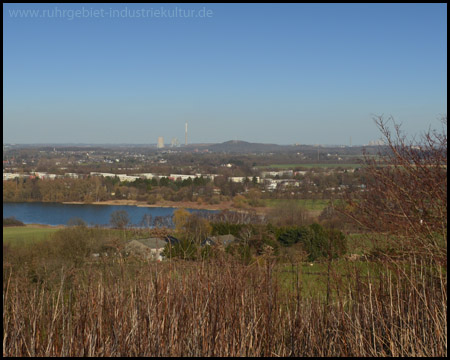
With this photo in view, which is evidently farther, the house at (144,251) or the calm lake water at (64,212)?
the calm lake water at (64,212)

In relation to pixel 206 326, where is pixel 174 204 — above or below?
below

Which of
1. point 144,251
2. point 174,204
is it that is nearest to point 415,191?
point 144,251

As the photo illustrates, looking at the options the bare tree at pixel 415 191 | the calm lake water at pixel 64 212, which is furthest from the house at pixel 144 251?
the calm lake water at pixel 64 212

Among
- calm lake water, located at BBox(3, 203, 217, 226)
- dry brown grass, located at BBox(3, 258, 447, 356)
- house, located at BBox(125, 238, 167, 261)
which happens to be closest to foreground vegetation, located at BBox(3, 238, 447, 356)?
dry brown grass, located at BBox(3, 258, 447, 356)

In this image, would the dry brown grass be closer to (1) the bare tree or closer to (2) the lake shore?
(1) the bare tree

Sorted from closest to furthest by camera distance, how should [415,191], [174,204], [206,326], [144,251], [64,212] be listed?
[206,326] < [144,251] < [415,191] < [64,212] < [174,204]

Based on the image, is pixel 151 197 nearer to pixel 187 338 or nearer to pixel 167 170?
pixel 167 170

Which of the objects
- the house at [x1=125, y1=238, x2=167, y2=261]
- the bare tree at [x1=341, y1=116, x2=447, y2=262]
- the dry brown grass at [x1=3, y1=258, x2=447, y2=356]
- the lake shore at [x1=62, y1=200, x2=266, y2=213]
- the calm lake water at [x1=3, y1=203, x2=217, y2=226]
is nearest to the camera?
the dry brown grass at [x1=3, y1=258, x2=447, y2=356]

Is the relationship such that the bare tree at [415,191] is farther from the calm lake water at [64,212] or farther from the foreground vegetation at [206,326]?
the calm lake water at [64,212]

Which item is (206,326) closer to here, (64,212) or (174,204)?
(64,212)
